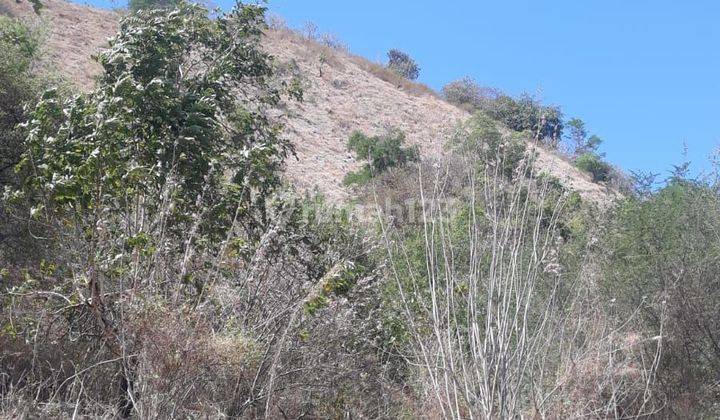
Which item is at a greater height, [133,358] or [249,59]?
[249,59]

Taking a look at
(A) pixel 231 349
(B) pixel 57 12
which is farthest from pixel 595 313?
(B) pixel 57 12

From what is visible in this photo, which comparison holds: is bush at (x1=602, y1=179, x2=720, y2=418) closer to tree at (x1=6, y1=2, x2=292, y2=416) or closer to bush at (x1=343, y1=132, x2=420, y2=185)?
tree at (x1=6, y1=2, x2=292, y2=416)

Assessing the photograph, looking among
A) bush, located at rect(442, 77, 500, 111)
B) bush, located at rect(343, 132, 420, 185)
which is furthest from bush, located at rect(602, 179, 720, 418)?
bush, located at rect(442, 77, 500, 111)

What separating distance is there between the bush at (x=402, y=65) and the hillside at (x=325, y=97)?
4.62 m

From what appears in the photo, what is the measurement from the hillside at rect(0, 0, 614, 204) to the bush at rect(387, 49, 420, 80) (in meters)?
4.62

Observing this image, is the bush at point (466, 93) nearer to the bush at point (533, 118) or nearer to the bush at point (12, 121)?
the bush at point (533, 118)

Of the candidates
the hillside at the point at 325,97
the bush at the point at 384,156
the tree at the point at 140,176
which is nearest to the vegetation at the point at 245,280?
the tree at the point at 140,176

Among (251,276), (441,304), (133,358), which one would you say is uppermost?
(441,304)

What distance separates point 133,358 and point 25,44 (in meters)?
6.36

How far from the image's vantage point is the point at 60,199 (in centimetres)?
511

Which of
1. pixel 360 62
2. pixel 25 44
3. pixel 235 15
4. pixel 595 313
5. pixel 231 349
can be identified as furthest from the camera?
pixel 360 62

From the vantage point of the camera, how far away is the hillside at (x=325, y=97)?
24578mm

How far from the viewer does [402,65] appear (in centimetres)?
4638

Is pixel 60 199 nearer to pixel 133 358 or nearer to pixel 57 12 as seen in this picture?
pixel 133 358
